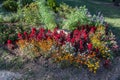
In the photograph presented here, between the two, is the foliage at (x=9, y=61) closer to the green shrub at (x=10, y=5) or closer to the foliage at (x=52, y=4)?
the green shrub at (x=10, y=5)

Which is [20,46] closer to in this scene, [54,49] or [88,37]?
[54,49]

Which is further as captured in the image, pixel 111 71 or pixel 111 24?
pixel 111 24

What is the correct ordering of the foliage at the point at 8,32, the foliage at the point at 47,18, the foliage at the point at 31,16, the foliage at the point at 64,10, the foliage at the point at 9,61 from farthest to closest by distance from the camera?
the foliage at the point at 64,10, the foliage at the point at 31,16, the foliage at the point at 47,18, the foliage at the point at 8,32, the foliage at the point at 9,61

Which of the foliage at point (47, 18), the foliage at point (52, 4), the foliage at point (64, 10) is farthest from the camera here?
the foliage at point (52, 4)

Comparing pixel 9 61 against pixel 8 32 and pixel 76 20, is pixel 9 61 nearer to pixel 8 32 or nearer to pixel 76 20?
pixel 8 32

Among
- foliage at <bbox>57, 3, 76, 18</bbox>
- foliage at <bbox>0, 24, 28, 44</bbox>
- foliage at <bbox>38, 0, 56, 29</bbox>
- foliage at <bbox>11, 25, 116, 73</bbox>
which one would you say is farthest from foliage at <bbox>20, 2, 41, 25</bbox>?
foliage at <bbox>57, 3, 76, 18</bbox>

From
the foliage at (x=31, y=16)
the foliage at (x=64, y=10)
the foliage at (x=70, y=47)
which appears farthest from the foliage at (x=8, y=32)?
the foliage at (x=64, y=10)

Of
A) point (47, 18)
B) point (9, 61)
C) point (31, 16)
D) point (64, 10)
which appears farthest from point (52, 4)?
point (9, 61)

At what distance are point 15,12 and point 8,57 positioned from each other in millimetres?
3707

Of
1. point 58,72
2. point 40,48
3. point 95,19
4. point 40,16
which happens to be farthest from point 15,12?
point 58,72

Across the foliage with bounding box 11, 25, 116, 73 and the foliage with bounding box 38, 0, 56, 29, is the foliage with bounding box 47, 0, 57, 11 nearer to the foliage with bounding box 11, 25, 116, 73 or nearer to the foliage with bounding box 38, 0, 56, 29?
the foliage with bounding box 38, 0, 56, 29

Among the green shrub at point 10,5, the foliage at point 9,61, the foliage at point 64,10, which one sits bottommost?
the foliage at point 9,61

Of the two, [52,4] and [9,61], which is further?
[52,4]

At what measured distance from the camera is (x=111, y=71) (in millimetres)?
8680
